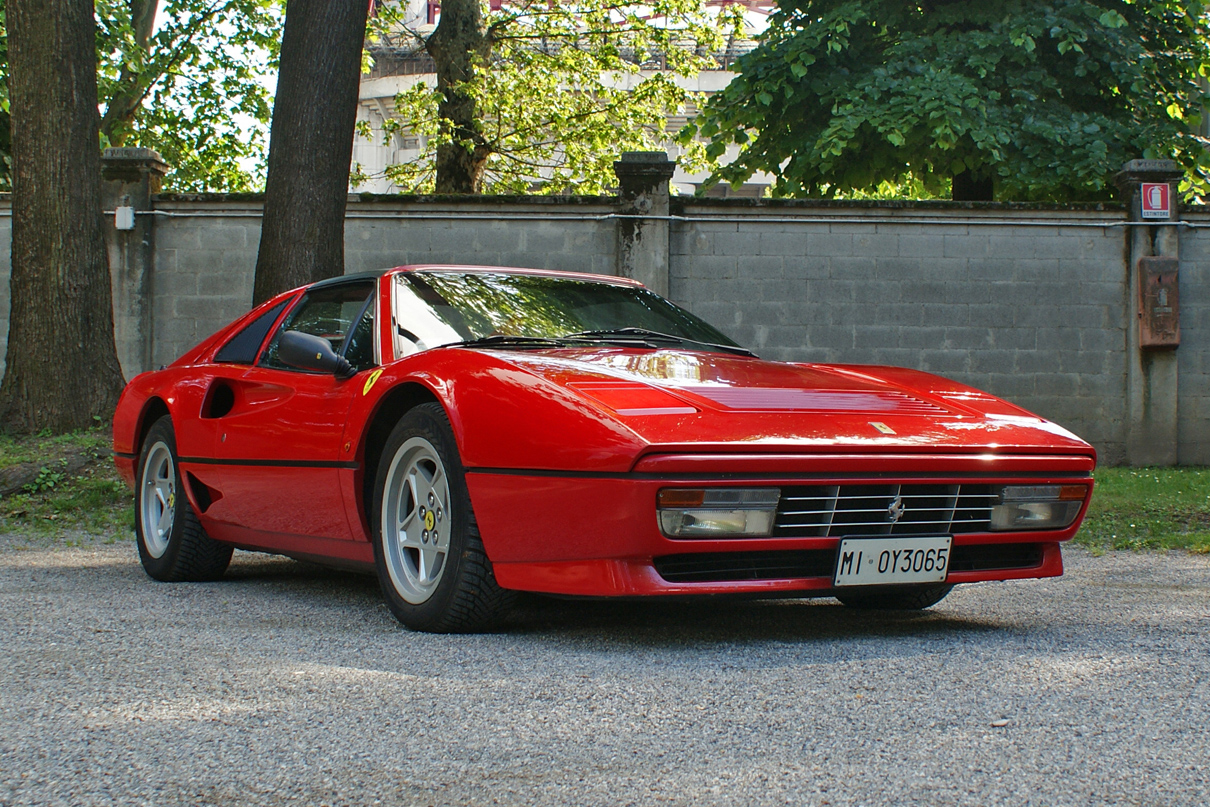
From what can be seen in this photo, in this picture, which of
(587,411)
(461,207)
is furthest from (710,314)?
(587,411)

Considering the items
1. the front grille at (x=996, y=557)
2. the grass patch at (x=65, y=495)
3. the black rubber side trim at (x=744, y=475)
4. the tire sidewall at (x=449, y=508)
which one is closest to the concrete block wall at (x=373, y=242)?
the grass patch at (x=65, y=495)

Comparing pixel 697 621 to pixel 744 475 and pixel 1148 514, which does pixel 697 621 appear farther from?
pixel 1148 514

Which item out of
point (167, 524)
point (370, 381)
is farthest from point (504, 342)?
point (167, 524)

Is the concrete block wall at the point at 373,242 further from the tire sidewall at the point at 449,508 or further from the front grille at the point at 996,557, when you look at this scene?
the front grille at the point at 996,557

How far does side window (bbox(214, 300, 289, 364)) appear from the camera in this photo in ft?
16.5

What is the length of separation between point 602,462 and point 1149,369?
938cm

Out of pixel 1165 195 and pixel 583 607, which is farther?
pixel 1165 195

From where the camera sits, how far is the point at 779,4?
14078 millimetres

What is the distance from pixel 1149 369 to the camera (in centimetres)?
1102

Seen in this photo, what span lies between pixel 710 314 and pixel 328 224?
3.84m

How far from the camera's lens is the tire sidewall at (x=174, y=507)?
5090 mm

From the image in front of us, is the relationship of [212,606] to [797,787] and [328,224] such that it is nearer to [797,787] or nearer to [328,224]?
[797,787]

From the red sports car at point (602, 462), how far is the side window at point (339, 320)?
0.05 ft

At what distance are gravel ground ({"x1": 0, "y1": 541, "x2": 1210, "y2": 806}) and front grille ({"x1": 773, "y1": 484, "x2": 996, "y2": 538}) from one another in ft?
1.08
